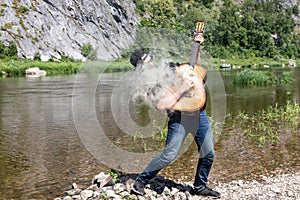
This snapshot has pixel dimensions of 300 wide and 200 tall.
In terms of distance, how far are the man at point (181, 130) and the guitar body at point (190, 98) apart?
0.07 metres

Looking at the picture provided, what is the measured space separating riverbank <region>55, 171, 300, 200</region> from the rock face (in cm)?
5261

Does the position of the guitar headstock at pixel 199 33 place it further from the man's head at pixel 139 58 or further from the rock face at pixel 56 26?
the rock face at pixel 56 26

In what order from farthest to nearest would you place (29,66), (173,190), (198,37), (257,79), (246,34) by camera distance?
1. (246,34)
2. (29,66)
3. (257,79)
4. (173,190)
5. (198,37)

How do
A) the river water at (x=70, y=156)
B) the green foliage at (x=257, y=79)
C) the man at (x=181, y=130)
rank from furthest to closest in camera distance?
the green foliage at (x=257, y=79)
the river water at (x=70, y=156)
the man at (x=181, y=130)

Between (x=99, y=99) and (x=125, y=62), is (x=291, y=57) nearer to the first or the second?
(x=99, y=99)

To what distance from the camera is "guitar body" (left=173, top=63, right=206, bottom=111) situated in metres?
6.74

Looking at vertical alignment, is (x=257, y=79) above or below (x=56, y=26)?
below

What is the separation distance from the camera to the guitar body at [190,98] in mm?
6738

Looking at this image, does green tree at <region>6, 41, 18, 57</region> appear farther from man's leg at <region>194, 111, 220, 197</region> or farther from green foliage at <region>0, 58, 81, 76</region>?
man's leg at <region>194, 111, 220, 197</region>

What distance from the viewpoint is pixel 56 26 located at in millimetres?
78000

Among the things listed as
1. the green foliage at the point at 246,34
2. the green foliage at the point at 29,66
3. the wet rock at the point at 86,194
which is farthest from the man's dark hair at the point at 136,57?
the green foliage at the point at 246,34

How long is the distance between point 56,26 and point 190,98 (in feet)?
244

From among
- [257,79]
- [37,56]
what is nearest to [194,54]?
[257,79]

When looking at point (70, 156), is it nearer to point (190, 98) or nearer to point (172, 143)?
point (172, 143)
